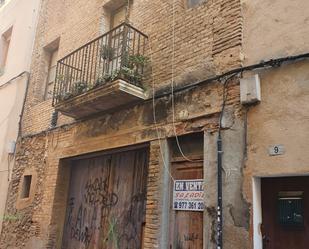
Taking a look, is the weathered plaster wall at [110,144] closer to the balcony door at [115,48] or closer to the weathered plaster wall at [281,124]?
the weathered plaster wall at [281,124]

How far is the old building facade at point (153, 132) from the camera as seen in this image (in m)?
3.99

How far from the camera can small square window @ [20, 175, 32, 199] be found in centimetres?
806

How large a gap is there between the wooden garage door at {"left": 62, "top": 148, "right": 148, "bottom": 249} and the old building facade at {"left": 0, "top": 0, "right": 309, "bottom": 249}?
0.8 inches

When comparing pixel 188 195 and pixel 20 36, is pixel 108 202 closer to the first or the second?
pixel 188 195

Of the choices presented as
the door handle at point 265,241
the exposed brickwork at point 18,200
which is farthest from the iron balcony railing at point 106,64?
the door handle at point 265,241

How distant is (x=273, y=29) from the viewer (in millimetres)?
4207

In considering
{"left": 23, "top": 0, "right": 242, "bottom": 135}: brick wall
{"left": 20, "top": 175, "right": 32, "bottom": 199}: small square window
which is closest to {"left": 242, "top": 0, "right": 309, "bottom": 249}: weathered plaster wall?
{"left": 23, "top": 0, "right": 242, "bottom": 135}: brick wall

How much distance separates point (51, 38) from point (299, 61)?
22.4 feet

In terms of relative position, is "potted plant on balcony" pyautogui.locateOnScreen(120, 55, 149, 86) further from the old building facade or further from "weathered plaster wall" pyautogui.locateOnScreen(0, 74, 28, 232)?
"weathered plaster wall" pyautogui.locateOnScreen(0, 74, 28, 232)

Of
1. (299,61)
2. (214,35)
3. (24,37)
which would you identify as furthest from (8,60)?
(299,61)

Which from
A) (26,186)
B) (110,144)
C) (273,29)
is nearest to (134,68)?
(110,144)

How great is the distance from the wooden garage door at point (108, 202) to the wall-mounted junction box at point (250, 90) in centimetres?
207

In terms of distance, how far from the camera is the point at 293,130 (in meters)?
3.72

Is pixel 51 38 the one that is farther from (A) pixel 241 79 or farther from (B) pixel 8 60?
(A) pixel 241 79
